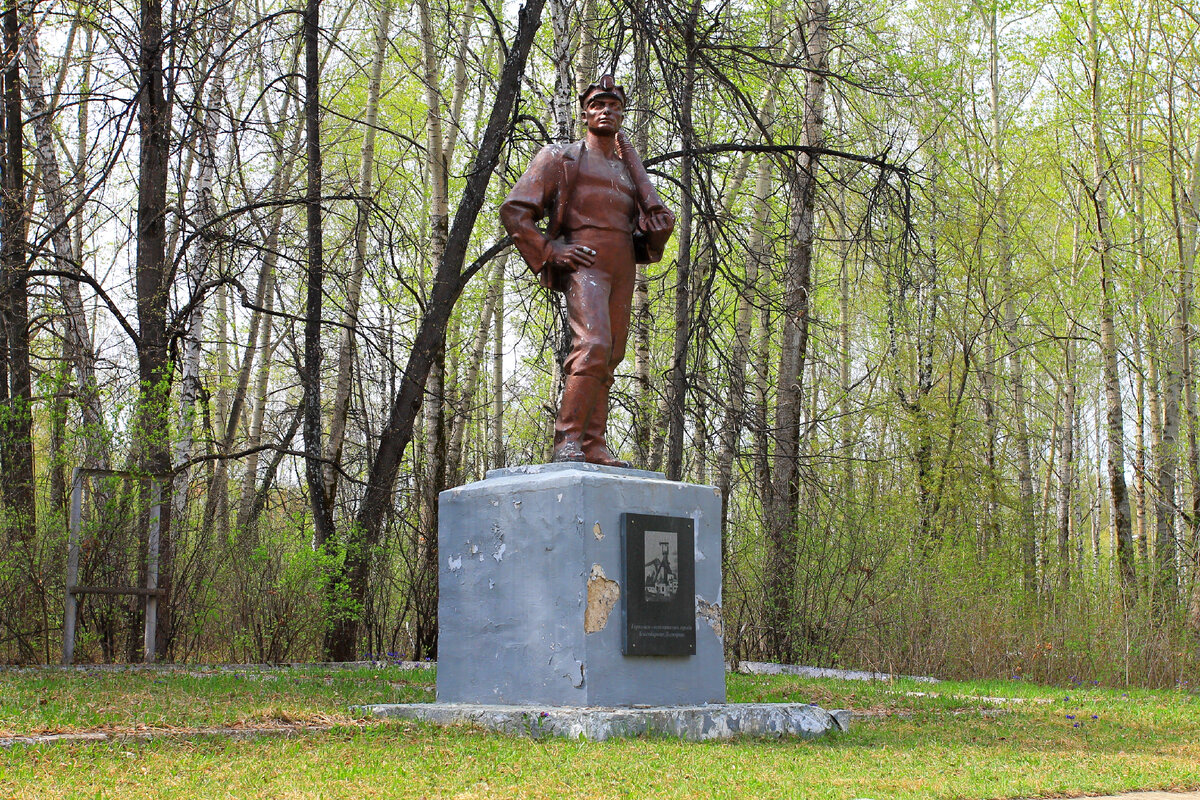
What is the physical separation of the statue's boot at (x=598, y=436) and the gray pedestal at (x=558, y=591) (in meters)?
0.17

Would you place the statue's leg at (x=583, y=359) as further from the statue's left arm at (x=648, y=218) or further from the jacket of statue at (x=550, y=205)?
the statue's left arm at (x=648, y=218)

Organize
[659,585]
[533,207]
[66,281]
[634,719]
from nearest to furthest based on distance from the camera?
[634,719] → [659,585] → [533,207] → [66,281]

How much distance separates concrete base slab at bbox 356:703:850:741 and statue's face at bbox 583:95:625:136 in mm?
3433

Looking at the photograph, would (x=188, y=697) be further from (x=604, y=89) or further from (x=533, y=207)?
(x=604, y=89)

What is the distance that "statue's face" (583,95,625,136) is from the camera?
23.9 ft

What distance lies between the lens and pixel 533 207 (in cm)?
716

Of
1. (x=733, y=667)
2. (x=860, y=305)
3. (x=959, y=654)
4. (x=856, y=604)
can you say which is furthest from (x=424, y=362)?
(x=860, y=305)

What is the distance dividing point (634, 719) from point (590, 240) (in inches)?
112

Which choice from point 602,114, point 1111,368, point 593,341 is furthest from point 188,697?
point 1111,368

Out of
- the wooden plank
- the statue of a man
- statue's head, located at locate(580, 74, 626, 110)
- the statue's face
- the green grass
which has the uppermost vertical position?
statue's head, located at locate(580, 74, 626, 110)

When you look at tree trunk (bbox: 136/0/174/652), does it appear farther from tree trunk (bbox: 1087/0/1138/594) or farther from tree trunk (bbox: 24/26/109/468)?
tree trunk (bbox: 1087/0/1138/594)

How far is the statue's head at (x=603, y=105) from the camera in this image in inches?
286

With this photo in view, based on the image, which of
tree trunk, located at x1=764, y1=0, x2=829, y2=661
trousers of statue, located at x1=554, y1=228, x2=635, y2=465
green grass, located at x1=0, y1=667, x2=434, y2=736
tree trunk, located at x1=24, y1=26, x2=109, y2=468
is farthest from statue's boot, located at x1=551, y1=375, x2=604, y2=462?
tree trunk, located at x1=764, y1=0, x2=829, y2=661

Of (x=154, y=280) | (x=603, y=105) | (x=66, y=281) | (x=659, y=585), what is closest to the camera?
(x=659, y=585)
